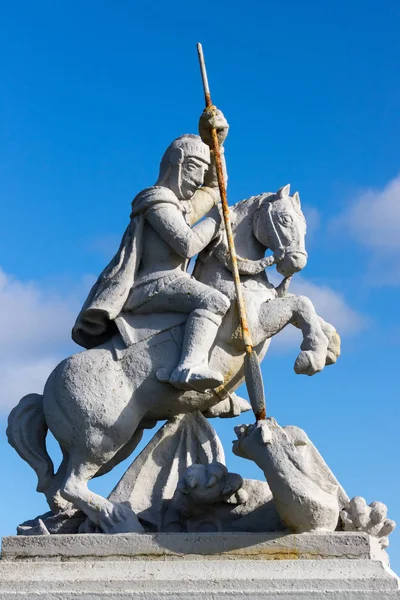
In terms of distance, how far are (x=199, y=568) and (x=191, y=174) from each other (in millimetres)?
3003

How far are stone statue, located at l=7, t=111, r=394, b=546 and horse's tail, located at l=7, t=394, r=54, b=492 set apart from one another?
0.01 metres

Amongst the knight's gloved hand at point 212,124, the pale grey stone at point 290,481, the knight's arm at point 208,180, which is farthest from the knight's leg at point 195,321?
the knight's gloved hand at point 212,124

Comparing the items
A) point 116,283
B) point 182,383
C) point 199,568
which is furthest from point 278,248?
point 199,568

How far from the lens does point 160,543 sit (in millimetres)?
6973

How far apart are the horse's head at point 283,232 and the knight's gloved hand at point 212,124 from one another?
66 centimetres

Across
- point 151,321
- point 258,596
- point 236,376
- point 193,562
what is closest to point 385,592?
point 258,596

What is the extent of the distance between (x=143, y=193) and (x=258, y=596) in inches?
124

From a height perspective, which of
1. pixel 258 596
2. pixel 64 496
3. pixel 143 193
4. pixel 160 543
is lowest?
pixel 258 596

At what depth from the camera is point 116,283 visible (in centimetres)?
780

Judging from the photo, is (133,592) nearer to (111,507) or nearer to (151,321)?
(111,507)

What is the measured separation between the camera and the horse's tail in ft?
25.8

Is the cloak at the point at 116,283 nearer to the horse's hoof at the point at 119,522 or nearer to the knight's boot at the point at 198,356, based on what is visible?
the knight's boot at the point at 198,356

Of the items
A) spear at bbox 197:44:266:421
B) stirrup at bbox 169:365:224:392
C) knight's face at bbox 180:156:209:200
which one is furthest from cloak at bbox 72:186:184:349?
stirrup at bbox 169:365:224:392

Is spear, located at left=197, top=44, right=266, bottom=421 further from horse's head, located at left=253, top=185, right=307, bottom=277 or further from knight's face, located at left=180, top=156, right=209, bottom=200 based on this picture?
horse's head, located at left=253, top=185, right=307, bottom=277
